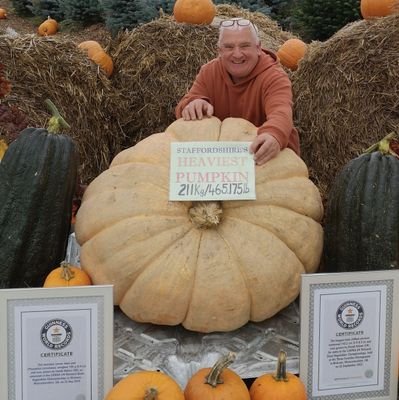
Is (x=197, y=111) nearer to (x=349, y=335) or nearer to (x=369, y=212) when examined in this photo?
(x=369, y=212)

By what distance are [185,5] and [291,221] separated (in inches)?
119

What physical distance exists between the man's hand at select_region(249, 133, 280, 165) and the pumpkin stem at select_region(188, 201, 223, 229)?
0.71ft

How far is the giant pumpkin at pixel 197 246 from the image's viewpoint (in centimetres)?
165

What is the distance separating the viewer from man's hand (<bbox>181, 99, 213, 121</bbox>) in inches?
79.6

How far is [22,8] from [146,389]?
34.9 ft

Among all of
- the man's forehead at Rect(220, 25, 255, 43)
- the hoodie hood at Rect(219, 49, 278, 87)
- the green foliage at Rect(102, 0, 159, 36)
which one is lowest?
the hoodie hood at Rect(219, 49, 278, 87)

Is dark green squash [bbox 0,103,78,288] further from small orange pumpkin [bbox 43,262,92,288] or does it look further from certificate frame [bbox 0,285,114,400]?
certificate frame [bbox 0,285,114,400]

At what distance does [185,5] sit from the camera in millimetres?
4320

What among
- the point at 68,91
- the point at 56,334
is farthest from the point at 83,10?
the point at 56,334

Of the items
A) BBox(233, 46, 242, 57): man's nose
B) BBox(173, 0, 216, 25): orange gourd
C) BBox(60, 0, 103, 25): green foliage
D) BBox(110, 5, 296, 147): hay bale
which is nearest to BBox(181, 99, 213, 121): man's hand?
BBox(233, 46, 242, 57): man's nose

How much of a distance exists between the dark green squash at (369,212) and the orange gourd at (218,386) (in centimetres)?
65

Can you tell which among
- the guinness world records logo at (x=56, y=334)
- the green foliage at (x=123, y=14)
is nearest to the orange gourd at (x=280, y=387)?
the guinness world records logo at (x=56, y=334)

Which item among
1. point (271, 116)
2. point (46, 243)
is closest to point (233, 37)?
point (271, 116)

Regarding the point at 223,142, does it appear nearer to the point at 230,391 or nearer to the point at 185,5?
the point at 230,391
